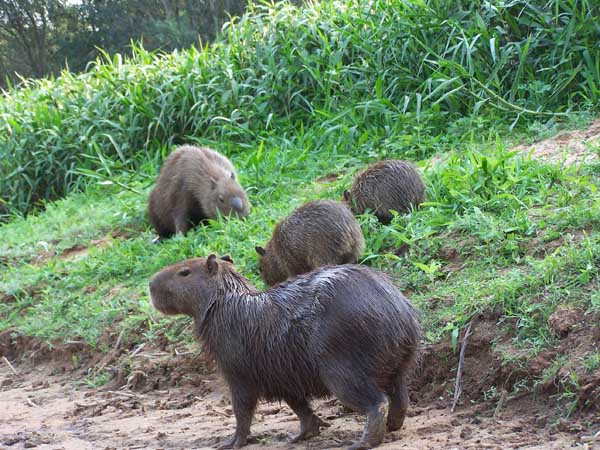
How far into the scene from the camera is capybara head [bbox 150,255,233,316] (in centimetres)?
390

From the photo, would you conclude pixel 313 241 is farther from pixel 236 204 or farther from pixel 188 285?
pixel 236 204

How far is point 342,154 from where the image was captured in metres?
7.49

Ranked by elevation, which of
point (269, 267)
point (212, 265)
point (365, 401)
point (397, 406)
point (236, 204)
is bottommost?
point (397, 406)

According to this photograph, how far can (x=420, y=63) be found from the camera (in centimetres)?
781

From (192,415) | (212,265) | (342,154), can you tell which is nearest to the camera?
(212,265)

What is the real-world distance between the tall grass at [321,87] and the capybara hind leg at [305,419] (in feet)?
12.1

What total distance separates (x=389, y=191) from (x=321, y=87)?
10.9ft

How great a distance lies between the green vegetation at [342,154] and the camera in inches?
175

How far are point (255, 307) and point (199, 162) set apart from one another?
3.87 metres

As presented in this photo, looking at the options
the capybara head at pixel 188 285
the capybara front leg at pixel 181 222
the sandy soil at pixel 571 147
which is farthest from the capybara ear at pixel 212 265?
the capybara front leg at pixel 181 222

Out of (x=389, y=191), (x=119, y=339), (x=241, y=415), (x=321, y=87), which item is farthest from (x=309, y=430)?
(x=321, y=87)

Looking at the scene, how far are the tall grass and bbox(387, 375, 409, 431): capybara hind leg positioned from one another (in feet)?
12.2

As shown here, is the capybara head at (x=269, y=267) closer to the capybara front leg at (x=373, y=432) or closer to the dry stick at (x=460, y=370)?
the dry stick at (x=460, y=370)

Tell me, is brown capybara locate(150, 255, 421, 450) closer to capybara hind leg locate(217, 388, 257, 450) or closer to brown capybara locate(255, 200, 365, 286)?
capybara hind leg locate(217, 388, 257, 450)
